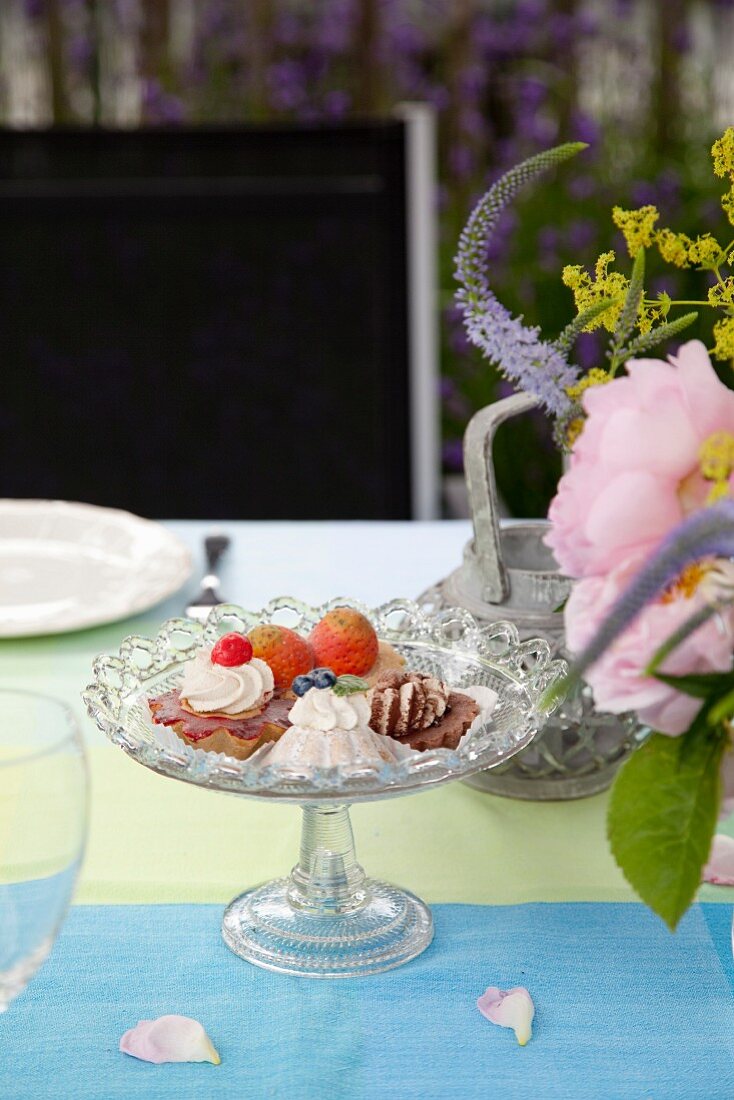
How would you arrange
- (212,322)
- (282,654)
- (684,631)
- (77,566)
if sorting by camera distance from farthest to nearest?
(212,322) → (77,566) → (282,654) → (684,631)

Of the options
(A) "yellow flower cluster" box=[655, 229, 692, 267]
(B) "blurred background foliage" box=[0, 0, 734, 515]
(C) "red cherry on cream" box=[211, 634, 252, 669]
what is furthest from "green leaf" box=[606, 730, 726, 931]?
(B) "blurred background foliage" box=[0, 0, 734, 515]

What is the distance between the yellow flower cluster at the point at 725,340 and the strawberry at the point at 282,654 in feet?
1.15

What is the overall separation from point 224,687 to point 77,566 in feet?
2.00

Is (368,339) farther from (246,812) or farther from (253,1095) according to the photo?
(253,1095)

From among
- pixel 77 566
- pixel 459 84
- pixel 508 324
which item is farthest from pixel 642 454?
pixel 459 84

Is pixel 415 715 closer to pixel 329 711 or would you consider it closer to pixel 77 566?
pixel 329 711

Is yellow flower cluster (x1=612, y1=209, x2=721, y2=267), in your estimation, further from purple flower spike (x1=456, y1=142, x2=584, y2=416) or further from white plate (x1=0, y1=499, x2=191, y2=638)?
white plate (x1=0, y1=499, x2=191, y2=638)

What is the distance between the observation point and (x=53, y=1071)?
0.66m

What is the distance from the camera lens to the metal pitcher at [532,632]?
0.93 metres

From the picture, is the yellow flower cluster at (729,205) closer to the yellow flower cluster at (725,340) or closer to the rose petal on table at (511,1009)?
the yellow flower cluster at (725,340)

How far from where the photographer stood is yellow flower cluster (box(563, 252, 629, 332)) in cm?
69

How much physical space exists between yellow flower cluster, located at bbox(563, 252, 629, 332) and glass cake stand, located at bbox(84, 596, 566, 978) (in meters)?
0.23

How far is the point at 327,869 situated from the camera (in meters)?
0.81

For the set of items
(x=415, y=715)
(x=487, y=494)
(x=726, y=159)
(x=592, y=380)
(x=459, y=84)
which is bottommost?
(x=415, y=715)
